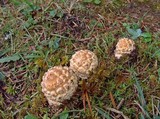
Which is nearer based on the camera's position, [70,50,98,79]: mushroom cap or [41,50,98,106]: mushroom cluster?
[41,50,98,106]: mushroom cluster

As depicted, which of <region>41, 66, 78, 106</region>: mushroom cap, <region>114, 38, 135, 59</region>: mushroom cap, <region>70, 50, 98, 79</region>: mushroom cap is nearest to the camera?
<region>41, 66, 78, 106</region>: mushroom cap

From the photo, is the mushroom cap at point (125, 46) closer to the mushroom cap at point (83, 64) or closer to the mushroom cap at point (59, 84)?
the mushroom cap at point (83, 64)

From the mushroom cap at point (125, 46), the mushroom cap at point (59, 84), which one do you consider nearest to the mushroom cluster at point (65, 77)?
the mushroom cap at point (59, 84)

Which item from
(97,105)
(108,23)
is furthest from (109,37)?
(97,105)

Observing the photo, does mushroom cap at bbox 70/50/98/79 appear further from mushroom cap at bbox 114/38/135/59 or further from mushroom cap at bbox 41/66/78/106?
mushroom cap at bbox 114/38/135/59

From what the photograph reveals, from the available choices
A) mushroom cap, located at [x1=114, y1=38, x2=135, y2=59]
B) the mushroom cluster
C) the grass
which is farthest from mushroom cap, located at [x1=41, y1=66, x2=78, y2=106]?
mushroom cap, located at [x1=114, y1=38, x2=135, y2=59]

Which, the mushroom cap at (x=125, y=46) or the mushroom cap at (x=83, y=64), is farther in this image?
the mushroom cap at (x=125, y=46)
